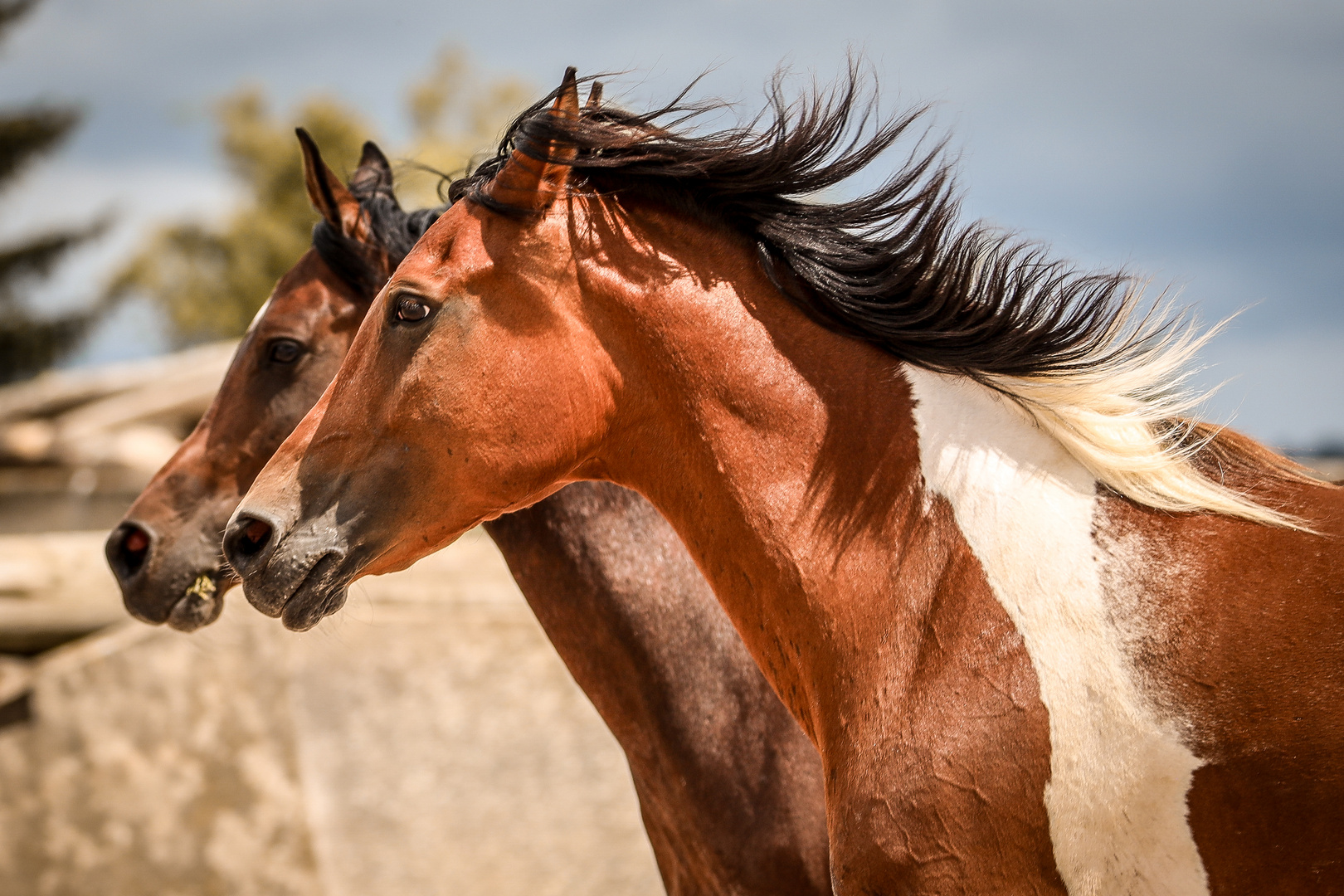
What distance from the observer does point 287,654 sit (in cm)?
625

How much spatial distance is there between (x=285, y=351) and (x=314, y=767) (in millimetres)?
3789

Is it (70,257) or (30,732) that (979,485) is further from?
(70,257)

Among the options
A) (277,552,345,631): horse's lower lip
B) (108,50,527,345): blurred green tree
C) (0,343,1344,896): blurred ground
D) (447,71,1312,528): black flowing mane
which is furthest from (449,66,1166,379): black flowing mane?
(108,50,527,345): blurred green tree

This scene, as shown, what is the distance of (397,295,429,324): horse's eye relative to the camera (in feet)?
6.89

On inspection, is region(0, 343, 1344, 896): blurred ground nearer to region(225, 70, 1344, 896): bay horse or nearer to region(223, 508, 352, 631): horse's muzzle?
region(223, 508, 352, 631): horse's muzzle

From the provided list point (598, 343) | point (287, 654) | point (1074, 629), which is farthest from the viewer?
point (287, 654)

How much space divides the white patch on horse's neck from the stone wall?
4578 mm

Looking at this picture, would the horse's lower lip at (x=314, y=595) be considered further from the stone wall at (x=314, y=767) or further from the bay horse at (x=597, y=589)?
the stone wall at (x=314, y=767)

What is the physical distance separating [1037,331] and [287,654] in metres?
5.43

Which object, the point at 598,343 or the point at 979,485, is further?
the point at 598,343

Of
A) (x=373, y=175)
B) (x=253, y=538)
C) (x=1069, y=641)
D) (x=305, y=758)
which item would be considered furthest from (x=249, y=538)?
(x=305, y=758)

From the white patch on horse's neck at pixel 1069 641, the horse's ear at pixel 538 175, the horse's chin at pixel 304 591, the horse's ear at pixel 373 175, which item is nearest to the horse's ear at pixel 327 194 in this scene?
the horse's ear at pixel 373 175

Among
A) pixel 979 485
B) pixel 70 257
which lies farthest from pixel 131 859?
pixel 70 257

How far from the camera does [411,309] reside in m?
2.11
